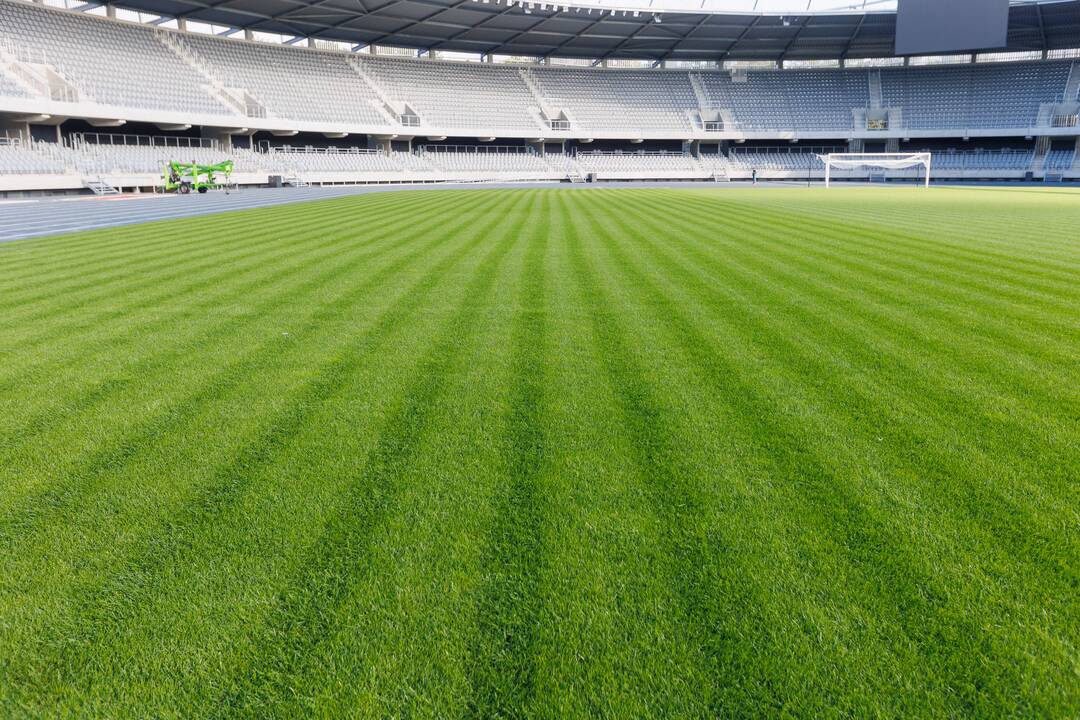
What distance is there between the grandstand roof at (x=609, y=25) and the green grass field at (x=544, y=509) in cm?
4007

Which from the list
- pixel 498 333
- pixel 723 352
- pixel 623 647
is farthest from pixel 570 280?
pixel 623 647

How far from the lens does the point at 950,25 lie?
4544 cm

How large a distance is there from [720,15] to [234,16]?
3246 centimetres

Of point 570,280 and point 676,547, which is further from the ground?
point 570,280

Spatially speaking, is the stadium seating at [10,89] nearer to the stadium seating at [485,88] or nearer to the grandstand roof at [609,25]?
the stadium seating at [485,88]

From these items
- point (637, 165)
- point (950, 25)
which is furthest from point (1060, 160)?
point (637, 165)

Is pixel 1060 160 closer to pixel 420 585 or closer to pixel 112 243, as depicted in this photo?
pixel 112 243

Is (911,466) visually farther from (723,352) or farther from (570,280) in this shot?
(570,280)

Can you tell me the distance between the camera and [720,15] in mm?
46812

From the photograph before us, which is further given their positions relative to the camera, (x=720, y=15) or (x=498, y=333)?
(x=720, y=15)

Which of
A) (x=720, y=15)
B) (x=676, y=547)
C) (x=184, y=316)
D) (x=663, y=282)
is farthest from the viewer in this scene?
(x=720, y=15)

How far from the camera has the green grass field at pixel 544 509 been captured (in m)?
1.99

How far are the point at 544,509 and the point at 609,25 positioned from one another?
167 feet

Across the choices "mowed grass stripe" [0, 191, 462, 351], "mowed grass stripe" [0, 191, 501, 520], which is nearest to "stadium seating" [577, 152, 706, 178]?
"mowed grass stripe" [0, 191, 462, 351]
